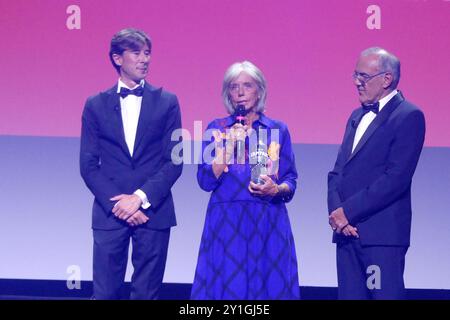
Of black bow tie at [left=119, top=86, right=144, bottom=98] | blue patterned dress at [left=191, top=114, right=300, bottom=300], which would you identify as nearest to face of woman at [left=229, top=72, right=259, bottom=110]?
blue patterned dress at [left=191, top=114, right=300, bottom=300]

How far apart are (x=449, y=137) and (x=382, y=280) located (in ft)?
3.16

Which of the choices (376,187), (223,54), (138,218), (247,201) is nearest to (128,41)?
(223,54)

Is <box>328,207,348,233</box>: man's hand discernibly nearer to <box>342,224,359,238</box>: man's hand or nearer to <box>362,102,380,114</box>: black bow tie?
<box>342,224,359,238</box>: man's hand

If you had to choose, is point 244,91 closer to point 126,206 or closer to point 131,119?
point 131,119

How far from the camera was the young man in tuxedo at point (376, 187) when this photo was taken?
382 cm

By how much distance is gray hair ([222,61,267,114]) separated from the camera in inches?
153

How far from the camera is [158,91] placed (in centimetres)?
408

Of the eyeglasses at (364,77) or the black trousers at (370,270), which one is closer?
the black trousers at (370,270)

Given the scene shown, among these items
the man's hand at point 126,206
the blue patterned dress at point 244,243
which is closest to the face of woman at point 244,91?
the blue patterned dress at point 244,243

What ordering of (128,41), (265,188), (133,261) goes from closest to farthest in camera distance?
(265,188) < (133,261) < (128,41)

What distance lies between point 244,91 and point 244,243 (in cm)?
74

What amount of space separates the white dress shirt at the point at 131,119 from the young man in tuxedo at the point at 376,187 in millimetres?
973

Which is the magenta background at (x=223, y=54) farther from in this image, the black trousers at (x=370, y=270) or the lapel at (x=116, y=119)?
the black trousers at (x=370, y=270)

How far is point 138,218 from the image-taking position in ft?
13.0
